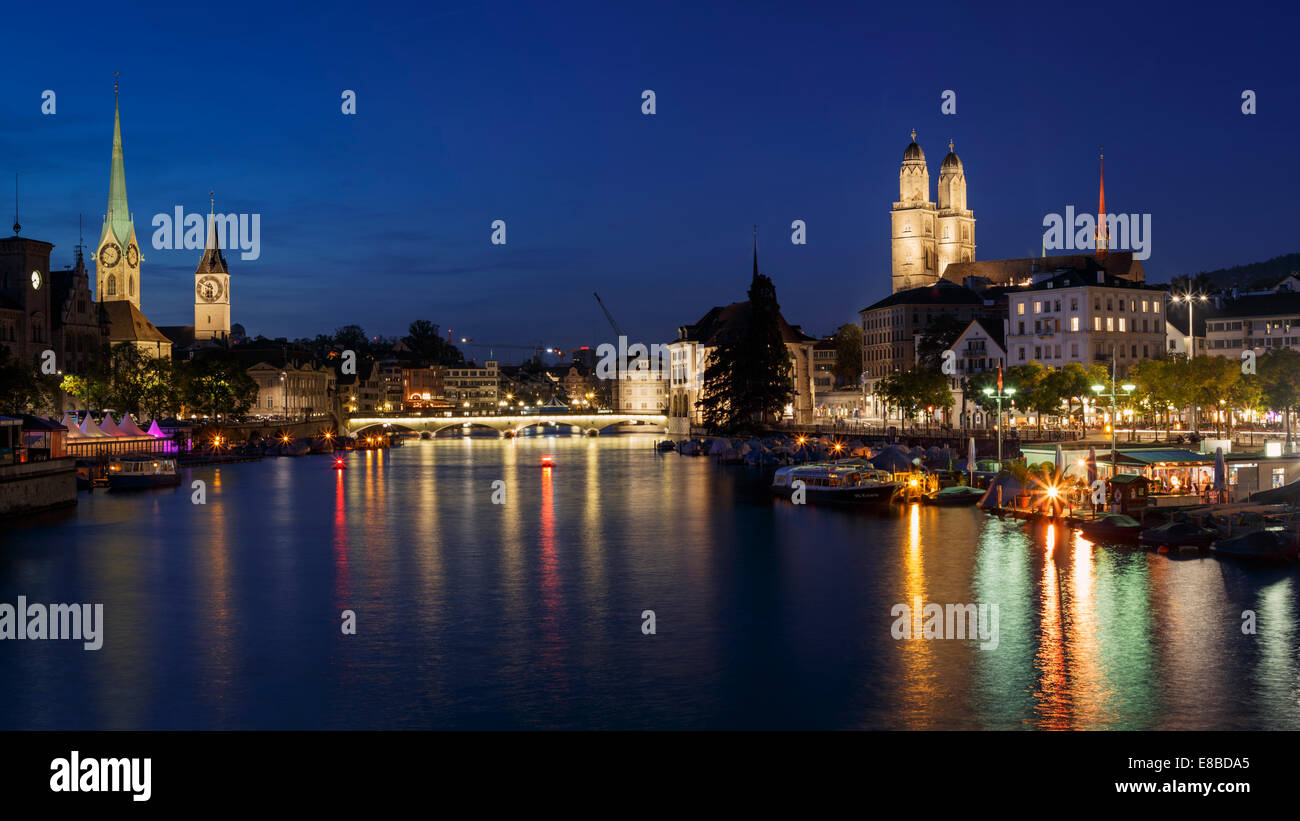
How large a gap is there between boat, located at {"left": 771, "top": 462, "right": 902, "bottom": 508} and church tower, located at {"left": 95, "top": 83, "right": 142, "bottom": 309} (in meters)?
129

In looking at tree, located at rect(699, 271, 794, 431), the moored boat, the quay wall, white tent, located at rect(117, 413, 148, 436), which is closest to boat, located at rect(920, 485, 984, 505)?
the moored boat

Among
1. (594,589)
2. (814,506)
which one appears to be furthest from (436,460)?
(594,589)

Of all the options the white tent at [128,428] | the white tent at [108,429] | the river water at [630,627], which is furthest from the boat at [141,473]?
the river water at [630,627]

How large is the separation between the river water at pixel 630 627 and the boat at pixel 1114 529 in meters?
1.11

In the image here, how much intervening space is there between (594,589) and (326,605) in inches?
336

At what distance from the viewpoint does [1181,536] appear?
148 ft

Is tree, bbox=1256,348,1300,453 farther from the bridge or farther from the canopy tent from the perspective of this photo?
the bridge

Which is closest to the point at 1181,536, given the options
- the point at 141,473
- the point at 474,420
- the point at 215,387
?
the point at 141,473

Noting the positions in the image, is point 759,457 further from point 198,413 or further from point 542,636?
point 542,636

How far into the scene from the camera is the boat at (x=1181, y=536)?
148ft

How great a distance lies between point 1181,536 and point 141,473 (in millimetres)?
62909

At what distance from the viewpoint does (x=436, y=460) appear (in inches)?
4776

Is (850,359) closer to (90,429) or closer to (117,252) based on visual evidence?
(117,252)

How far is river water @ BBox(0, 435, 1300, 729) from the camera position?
26.8 meters
